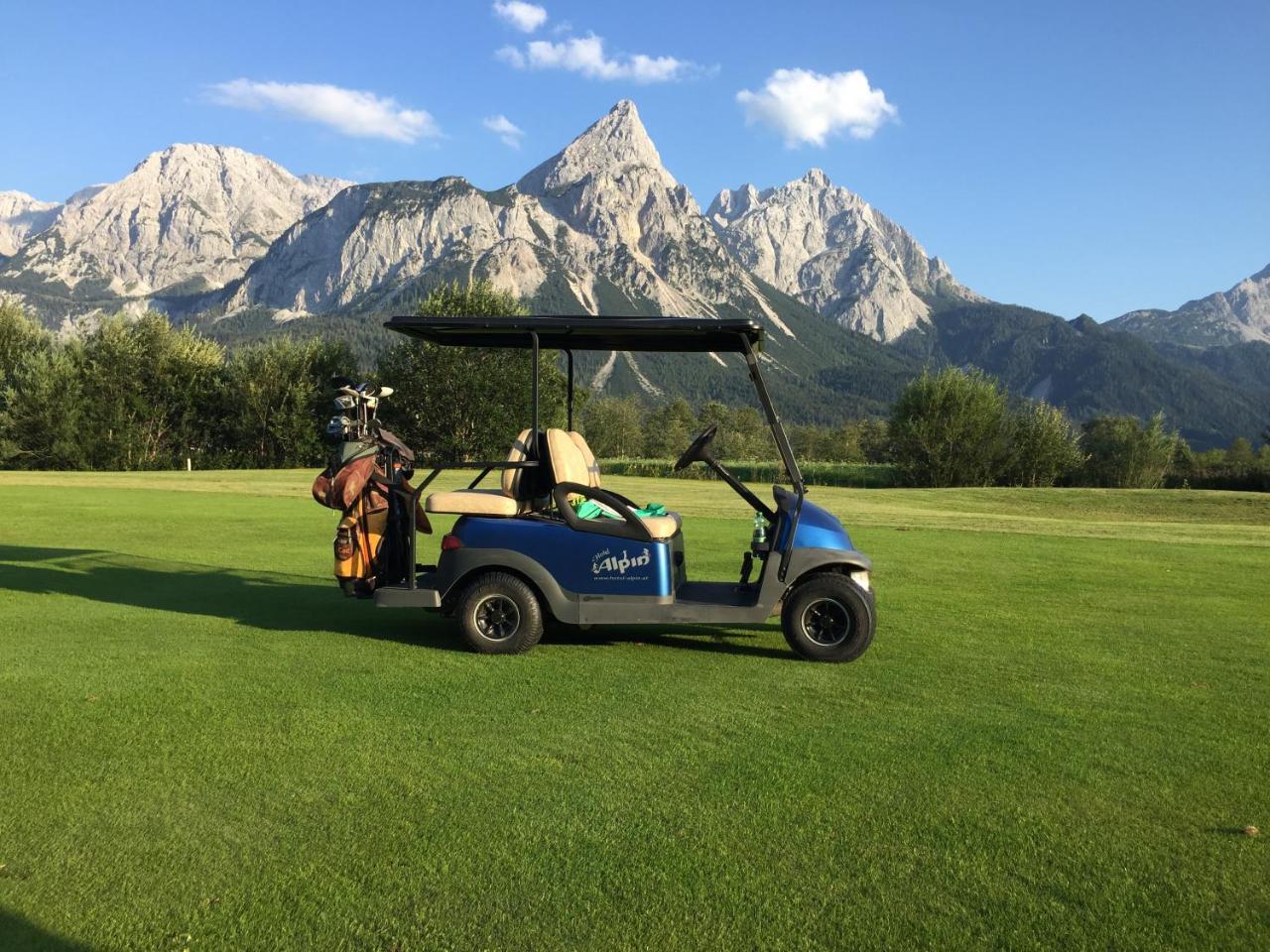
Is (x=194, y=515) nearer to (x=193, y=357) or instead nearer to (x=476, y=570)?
(x=476, y=570)

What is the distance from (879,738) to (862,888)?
187cm

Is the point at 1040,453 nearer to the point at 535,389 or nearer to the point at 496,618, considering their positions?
the point at 535,389

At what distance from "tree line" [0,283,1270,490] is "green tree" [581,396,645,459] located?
29853 mm

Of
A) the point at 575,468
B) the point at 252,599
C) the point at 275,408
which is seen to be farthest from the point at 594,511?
the point at 275,408

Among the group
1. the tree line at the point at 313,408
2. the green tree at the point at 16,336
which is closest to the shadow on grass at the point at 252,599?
the tree line at the point at 313,408

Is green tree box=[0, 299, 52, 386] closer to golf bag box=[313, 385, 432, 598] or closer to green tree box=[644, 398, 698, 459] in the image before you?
golf bag box=[313, 385, 432, 598]

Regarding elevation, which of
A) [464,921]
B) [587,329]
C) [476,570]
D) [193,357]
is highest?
[193,357]

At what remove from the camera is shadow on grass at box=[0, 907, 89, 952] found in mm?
3053

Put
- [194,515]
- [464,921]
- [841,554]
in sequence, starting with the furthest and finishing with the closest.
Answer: [194,515] → [841,554] → [464,921]

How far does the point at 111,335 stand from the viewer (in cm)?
5509

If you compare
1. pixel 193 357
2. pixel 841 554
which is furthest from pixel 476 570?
pixel 193 357

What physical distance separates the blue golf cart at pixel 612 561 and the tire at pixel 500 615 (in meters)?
0.01

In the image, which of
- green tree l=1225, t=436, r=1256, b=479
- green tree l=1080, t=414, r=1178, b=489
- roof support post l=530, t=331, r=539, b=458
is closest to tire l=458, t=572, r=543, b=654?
roof support post l=530, t=331, r=539, b=458

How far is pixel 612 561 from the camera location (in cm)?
739
